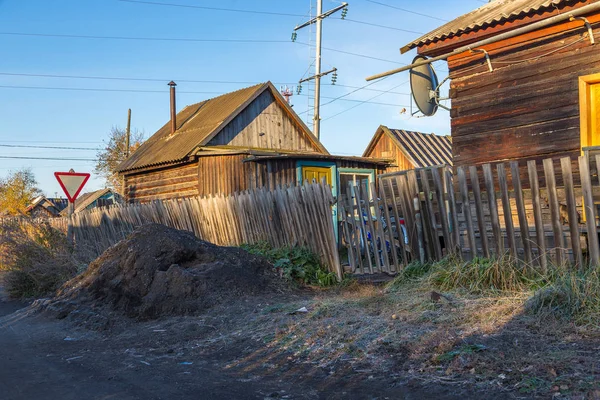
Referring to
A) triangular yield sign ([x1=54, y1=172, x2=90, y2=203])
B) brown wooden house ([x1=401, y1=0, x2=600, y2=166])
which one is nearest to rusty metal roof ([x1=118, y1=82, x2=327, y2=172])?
triangular yield sign ([x1=54, y1=172, x2=90, y2=203])

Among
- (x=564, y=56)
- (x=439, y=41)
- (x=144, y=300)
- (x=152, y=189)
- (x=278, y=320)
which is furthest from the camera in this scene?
(x=152, y=189)

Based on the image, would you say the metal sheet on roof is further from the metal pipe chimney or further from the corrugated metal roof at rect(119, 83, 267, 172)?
the metal pipe chimney

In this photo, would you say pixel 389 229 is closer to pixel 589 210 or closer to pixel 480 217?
pixel 480 217

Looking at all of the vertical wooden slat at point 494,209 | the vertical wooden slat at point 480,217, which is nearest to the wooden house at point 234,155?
the vertical wooden slat at point 480,217

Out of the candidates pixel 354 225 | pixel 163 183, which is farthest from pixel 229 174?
pixel 354 225

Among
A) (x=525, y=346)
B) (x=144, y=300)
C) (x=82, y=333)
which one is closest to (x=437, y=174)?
(x=525, y=346)

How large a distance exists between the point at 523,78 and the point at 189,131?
12.9 meters

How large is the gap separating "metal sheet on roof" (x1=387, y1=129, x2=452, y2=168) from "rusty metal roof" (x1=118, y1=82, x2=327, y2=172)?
31.9 feet

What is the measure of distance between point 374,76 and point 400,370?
259 inches

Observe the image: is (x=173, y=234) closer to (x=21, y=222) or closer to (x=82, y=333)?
(x=82, y=333)

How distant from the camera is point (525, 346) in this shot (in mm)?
4414

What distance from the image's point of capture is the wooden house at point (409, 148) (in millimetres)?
29453

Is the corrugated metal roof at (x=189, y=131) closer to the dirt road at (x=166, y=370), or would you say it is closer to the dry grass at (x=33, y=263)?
the dry grass at (x=33, y=263)

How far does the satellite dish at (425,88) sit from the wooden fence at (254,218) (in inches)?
105
